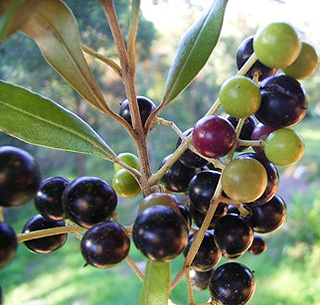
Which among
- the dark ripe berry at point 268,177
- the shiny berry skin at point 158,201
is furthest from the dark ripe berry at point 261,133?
the shiny berry skin at point 158,201

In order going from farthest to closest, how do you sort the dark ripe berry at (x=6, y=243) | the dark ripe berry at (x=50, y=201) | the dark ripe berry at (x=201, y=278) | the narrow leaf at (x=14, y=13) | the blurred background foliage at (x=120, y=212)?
the blurred background foliage at (x=120, y=212)
the dark ripe berry at (x=201, y=278)
the dark ripe berry at (x=50, y=201)
the dark ripe berry at (x=6, y=243)
the narrow leaf at (x=14, y=13)

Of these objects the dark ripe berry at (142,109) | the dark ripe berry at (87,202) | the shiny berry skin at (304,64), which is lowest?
the dark ripe berry at (87,202)

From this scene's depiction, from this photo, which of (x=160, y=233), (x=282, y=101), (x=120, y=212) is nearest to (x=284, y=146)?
(x=282, y=101)

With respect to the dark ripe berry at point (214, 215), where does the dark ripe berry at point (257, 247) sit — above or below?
below

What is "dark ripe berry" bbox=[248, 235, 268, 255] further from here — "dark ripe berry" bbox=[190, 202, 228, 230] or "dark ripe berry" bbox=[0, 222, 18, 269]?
"dark ripe berry" bbox=[0, 222, 18, 269]

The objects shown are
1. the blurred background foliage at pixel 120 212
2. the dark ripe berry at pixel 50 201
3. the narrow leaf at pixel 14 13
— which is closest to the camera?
the narrow leaf at pixel 14 13

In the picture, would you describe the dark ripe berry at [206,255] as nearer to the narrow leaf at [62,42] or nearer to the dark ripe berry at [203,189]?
the dark ripe berry at [203,189]
